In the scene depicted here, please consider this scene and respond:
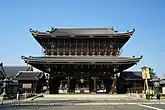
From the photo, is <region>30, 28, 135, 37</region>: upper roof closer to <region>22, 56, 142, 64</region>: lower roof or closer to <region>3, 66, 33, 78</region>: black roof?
<region>22, 56, 142, 64</region>: lower roof

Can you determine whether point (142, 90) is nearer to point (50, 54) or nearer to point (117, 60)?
point (117, 60)

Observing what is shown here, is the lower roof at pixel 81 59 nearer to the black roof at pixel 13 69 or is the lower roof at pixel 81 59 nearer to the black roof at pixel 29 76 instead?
the black roof at pixel 29 76

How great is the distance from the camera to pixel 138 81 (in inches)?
1939

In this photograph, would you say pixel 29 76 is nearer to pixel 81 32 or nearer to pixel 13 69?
pixel 81 32

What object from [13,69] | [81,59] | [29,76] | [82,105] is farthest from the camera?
[13,69]

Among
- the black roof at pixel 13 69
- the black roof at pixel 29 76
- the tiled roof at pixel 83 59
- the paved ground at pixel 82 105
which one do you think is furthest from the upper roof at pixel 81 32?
the black roof at pixel 13 69

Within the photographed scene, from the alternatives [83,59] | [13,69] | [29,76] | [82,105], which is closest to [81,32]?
[83,59]

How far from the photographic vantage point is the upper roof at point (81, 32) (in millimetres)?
47500

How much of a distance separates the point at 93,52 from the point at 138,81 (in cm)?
1094

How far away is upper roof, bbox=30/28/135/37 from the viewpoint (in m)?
47.5

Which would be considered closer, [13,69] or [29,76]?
[29,76]

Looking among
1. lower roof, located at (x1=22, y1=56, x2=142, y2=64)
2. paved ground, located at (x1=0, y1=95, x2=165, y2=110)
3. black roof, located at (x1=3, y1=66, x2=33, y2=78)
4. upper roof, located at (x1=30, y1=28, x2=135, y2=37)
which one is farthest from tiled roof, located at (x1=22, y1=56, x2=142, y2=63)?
black roof, located at (x1=3, y1=66, x2=33, y2=78)

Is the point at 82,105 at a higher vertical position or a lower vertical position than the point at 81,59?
lower

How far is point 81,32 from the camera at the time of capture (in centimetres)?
5234
